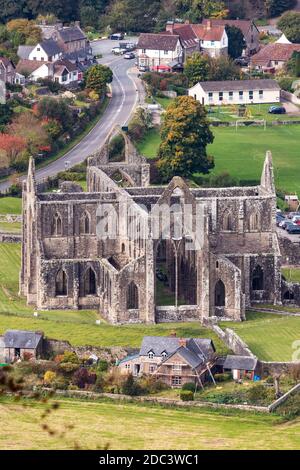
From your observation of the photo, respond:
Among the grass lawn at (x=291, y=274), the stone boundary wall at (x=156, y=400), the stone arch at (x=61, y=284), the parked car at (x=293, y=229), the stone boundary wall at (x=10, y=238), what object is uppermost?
the stone boundary wall at (x=156, y=400)

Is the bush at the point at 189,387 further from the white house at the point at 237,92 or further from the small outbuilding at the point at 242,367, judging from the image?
the white house at the point at 237,92

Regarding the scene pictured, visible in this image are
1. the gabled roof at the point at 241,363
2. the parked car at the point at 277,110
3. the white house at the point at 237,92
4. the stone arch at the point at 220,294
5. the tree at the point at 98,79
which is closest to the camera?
the gabled roof at the point at 241,363

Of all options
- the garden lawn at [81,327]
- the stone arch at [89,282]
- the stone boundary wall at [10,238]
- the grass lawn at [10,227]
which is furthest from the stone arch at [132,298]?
the grass lawn at [10,227]

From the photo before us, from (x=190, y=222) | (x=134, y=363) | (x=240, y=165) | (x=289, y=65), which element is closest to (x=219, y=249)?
(x=190, y=222)

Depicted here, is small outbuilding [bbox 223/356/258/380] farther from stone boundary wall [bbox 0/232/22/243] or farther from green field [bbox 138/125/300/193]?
green field [bbox 138/125/300/193]

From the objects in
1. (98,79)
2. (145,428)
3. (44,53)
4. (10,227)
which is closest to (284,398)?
(145,428)

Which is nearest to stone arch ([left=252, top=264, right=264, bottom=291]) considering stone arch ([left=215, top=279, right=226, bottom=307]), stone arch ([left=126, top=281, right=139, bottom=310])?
stone arch ([left=215, top=279, right=226, bottom=307])
